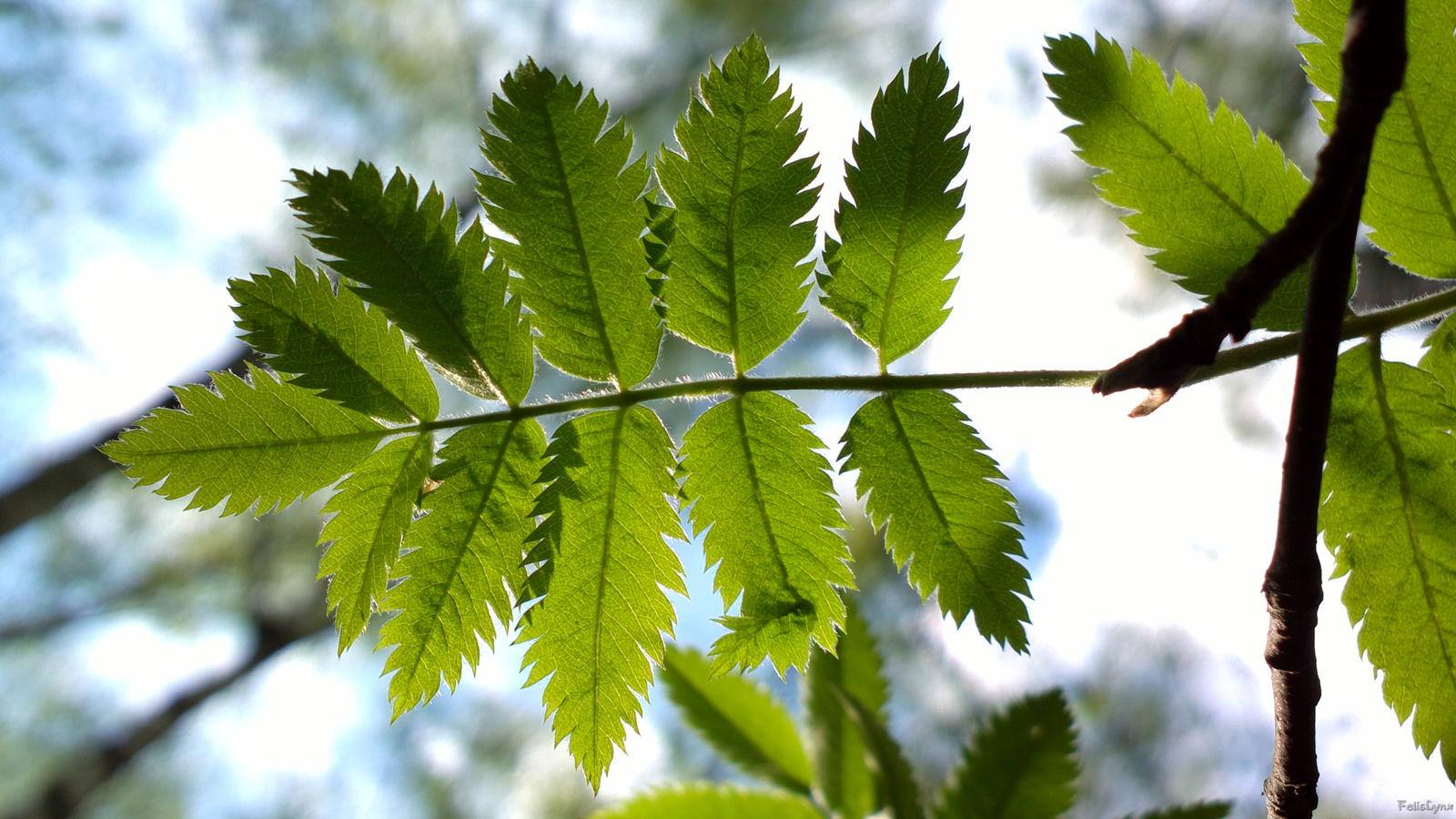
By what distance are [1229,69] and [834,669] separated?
11.8ft

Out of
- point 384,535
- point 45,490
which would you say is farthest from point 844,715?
point 45,490

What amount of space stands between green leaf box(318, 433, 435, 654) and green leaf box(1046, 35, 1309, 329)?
0.98 metres

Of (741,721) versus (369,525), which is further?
(741,721)

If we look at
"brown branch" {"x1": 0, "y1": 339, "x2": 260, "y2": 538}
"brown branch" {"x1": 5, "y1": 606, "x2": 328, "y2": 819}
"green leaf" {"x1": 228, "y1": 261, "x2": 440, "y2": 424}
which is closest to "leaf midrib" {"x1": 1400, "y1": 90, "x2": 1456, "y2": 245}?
"green leaf" {"x1": 228, "y1": 261, "x2": 440, "y2": 424}

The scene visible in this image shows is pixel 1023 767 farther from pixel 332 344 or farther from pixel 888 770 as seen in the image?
pixel 332 344

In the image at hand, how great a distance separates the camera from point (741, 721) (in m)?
1.86

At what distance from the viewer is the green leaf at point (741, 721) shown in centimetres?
182

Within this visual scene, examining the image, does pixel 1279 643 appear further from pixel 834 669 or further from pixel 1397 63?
pixel 834 669

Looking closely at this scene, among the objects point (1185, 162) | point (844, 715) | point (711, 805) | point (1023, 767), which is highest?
point (1185, 162)

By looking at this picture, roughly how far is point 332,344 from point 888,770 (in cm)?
133

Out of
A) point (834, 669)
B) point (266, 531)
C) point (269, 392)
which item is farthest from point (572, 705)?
point (266, 531)

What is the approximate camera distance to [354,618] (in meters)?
1.03

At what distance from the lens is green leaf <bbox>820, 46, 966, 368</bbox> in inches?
38.4

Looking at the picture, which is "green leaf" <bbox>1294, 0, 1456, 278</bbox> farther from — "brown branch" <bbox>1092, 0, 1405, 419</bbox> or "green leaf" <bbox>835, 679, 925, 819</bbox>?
"green leaf" <bbox>835, 679, 925, 819</bbox>
